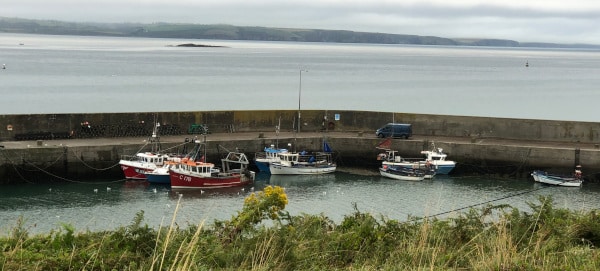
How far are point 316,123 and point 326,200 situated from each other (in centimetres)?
928

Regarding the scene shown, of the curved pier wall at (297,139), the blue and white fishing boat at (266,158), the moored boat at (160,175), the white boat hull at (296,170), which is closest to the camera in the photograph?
the moored boat at (160,175)

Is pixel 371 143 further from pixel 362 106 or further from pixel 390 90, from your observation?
pixel 390 90

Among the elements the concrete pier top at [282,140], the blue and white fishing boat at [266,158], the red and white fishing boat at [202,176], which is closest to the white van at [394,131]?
the concrete pier top at [282,140]

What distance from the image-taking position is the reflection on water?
21.5 metres

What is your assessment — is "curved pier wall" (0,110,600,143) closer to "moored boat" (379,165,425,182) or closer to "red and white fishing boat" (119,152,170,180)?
"red and white fishing boat" (119,152,170,180)

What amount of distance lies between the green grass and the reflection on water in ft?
39.9

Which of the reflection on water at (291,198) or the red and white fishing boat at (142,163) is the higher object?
the red and white fishing boat at (142,163)

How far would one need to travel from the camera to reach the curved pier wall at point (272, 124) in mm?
29047

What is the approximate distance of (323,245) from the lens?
726 centimetres

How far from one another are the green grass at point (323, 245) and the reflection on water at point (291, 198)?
12.2 m

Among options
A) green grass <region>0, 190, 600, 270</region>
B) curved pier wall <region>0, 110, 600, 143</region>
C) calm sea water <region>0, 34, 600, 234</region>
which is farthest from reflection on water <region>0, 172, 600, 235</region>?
green grass <region>0, 190, 600, 270</region>

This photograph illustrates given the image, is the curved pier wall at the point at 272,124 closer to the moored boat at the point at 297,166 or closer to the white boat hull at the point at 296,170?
the moored boat at the point at 297,166

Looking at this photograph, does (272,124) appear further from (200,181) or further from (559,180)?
(559,180)

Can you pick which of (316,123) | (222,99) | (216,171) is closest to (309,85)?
(222,99)
